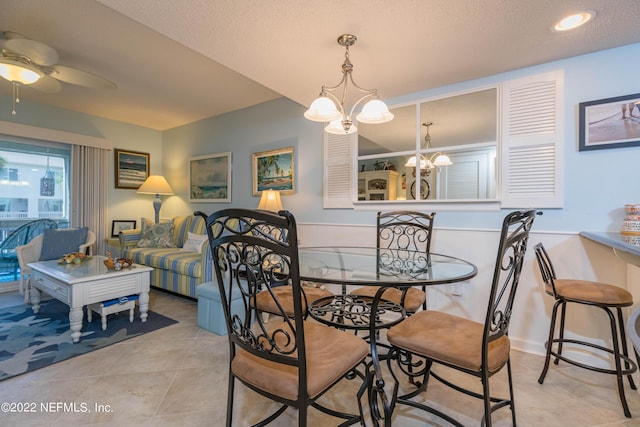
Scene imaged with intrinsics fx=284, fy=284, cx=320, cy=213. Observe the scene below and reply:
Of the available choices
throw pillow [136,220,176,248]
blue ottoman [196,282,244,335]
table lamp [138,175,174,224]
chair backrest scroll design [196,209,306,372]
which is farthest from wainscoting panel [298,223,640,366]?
table lamp [138,175,174,224]

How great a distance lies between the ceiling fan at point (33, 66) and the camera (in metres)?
1.94

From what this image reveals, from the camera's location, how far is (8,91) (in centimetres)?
348

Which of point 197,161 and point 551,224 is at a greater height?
point 197,161

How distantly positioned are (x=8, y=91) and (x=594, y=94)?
5975mm

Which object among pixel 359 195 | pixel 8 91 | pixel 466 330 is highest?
pixel 8 91

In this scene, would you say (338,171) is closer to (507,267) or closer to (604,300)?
(507,267)

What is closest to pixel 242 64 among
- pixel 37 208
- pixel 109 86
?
pixel 109 86

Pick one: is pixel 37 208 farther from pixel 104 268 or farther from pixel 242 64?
pixel 242 64

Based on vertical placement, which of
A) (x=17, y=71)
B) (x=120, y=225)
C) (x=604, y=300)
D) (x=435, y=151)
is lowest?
(x=604, y=300)

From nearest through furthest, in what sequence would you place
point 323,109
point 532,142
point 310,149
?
point 323,109 < point 532,142 < point 310,149

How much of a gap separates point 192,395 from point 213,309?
2.83 feet

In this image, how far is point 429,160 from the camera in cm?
265

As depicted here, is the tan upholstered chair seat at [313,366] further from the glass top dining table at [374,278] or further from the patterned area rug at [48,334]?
the patterned area rug at [48,334]

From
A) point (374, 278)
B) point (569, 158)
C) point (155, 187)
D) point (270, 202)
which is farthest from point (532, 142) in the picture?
point (155, 187)
